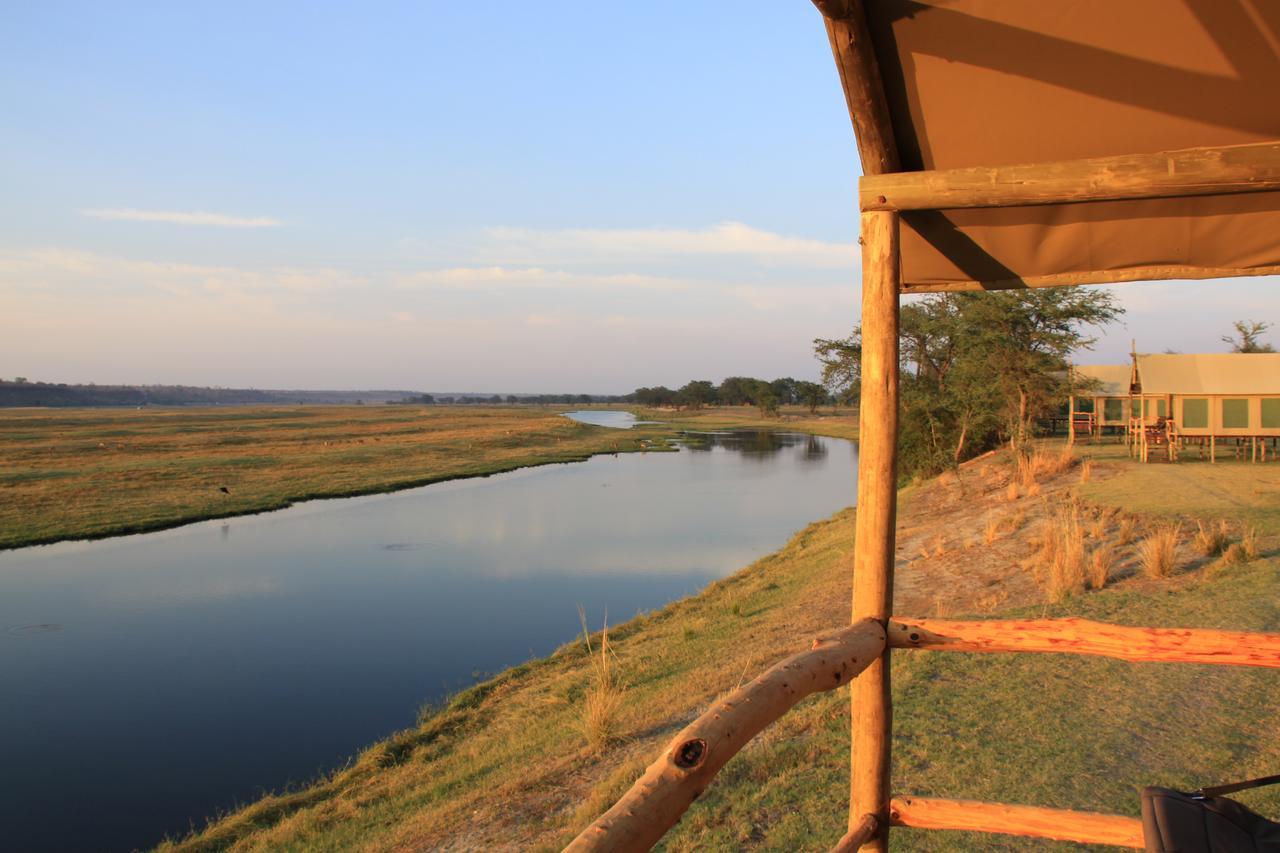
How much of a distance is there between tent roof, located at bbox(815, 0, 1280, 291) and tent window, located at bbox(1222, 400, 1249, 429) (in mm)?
14993

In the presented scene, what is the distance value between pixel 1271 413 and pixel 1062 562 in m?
11.0

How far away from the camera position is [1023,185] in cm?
245

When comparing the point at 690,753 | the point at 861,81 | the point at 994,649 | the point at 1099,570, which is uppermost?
the point at 861,81

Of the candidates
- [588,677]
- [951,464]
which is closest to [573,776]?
[588,677]

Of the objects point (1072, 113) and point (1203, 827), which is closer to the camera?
point (1203, 827)

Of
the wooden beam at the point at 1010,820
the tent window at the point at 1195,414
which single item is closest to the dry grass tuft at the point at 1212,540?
the wooden beam at the point at 1010,820

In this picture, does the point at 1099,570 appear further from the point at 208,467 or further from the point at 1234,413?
the point at 208,467

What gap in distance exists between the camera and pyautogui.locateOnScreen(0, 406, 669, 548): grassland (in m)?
21.1

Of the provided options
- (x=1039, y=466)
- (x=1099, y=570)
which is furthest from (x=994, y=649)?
(x=1039, y=466)

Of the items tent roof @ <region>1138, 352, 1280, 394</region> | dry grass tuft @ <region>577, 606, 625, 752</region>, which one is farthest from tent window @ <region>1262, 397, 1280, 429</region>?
dry grass tuft @ <region>577, 606, 625, 752</region>

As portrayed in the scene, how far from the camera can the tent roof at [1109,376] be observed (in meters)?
23.7

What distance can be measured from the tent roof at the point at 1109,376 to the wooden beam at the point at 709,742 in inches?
951

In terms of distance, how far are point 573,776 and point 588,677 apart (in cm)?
260

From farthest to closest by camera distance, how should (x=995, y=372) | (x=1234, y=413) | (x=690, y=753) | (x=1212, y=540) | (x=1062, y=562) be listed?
(x=995, y=372)
(x=1234, y=413)
(x=1212, y=540)
(x=1062, y=562)
(x=690, y=753)
